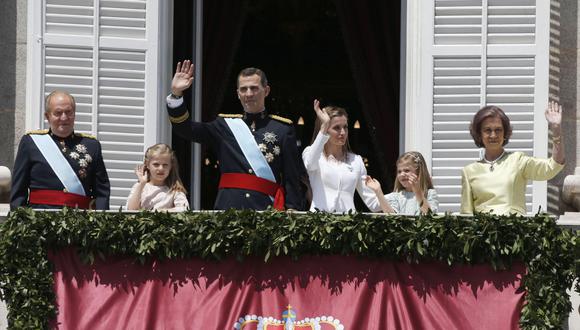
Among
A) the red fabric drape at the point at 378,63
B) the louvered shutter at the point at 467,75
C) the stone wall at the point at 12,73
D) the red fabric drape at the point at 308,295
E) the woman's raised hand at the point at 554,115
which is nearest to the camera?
the red fabric drape at the point at 308,295

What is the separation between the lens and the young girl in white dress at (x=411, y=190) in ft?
35.2

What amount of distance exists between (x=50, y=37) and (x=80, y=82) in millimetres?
375

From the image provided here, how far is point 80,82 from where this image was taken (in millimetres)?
11773

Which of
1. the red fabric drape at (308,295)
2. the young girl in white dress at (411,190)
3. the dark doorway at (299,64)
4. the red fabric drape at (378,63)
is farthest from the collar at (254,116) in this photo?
the dark doorway at (299,64)

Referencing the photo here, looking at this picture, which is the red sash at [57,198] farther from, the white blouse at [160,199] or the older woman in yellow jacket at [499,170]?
the older woman in yellow jacket at [499,170]

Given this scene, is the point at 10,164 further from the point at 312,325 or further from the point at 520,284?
the point at 520,284

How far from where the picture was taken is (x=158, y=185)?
10.8 metres

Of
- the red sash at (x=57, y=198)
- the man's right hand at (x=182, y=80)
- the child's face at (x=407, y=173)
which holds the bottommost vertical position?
the red sash at (x=57, y=198)

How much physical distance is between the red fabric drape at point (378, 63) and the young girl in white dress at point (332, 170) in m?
4.00

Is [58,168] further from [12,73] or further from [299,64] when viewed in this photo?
[299,64]

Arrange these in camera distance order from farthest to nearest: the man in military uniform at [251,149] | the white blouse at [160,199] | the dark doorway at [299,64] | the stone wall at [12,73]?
1. the dark doorway at [299,64]
2. the stone wall at [12,73]
3. the white blouse at [160,199]
4. the man in military uniform at [251,149]

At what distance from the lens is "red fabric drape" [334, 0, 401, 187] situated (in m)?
15.0

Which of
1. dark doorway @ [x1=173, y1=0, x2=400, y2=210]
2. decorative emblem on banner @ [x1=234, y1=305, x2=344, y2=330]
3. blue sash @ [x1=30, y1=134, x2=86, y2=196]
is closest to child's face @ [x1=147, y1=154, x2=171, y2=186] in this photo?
blue sash @ [x1=30, y1=134, x2=86, y2=196]

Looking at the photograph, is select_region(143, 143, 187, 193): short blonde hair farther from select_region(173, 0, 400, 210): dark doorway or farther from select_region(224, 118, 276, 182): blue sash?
select_region(173, 0, 400, 210): dark doorway
